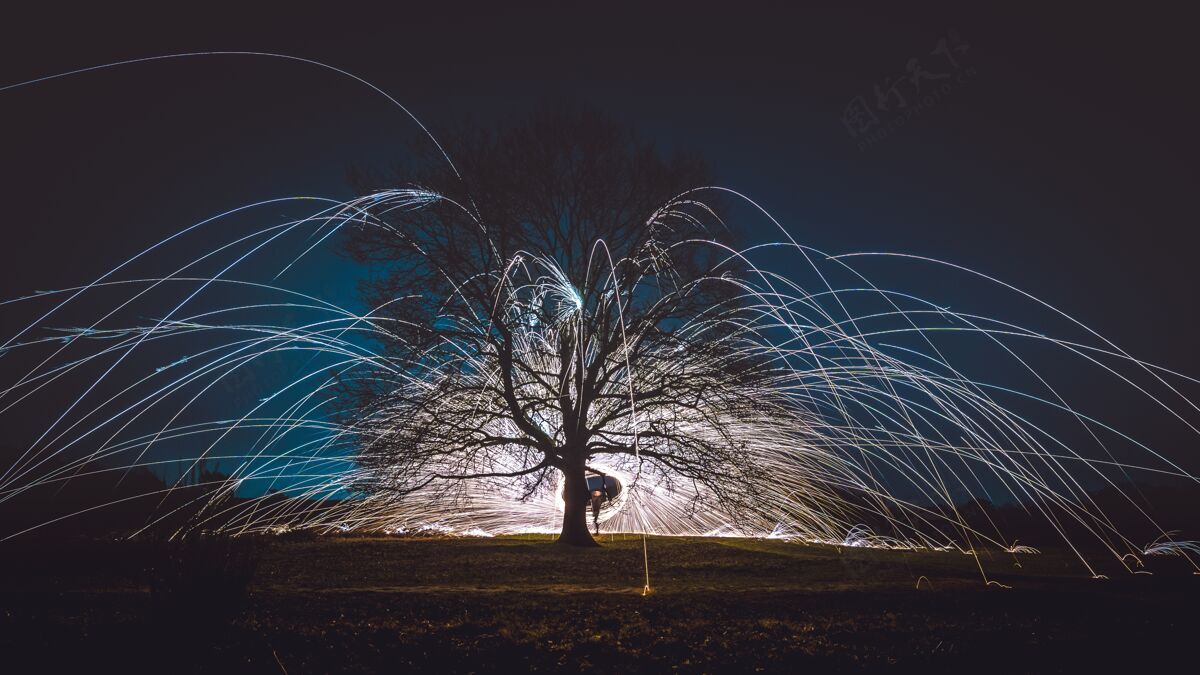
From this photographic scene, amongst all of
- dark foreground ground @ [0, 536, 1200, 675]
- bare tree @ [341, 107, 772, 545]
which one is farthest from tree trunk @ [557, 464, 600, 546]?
dark foreground ground @ [0, 536, 1200, 675]

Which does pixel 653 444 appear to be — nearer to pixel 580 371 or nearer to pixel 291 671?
pixel 580 371

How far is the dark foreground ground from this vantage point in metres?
5.67

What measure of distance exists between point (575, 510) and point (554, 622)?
806cm

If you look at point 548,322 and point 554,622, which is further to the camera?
point 548,322

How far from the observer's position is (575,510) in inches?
571

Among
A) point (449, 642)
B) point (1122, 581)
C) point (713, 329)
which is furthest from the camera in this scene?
point (713, 329)

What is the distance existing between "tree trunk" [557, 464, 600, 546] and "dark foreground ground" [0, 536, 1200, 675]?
502 centimetres

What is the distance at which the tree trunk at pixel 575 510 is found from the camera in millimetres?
14375

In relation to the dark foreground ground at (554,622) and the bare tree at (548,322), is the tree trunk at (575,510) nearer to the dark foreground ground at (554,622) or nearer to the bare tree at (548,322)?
the bare tree at (548,322)

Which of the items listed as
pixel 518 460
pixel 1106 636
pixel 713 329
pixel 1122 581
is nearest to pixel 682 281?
pixel 713 329

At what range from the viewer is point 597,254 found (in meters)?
14.3

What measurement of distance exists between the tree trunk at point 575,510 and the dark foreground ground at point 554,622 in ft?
16.5

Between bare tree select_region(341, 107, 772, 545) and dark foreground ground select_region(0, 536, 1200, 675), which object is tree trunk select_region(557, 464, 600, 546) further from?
dark foreground ground select_region(0, 536, 1200, 675)

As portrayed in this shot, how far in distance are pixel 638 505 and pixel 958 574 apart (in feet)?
28.9
